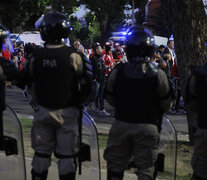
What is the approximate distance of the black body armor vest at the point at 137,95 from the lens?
4.08 meters

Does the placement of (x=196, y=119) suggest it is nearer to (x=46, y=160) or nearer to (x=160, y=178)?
(x=160, y=178)

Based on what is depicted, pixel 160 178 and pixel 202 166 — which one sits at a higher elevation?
pixel 202 166

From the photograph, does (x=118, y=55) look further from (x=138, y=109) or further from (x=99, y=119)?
(x=138, y=109)

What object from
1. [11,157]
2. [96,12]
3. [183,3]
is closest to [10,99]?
[183,3]

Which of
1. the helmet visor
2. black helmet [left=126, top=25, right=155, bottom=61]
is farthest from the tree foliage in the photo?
black helmet [left=126, top=25, right=155, bottom=61]

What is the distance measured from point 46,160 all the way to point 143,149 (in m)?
0.92

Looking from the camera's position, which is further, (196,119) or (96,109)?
(96,109)

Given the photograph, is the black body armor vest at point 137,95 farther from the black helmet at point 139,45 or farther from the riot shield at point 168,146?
Answer: the riot shield at point 168,146

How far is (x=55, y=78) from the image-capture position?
4.40m

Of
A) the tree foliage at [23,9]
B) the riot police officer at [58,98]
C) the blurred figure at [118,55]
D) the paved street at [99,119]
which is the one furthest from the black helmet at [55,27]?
the tree foliage at [23,9]

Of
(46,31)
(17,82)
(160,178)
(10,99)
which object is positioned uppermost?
(46,31)

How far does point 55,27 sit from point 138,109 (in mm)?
1162

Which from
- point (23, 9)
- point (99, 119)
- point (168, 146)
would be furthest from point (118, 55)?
point (23, 9)

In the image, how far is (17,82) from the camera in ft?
15.4
